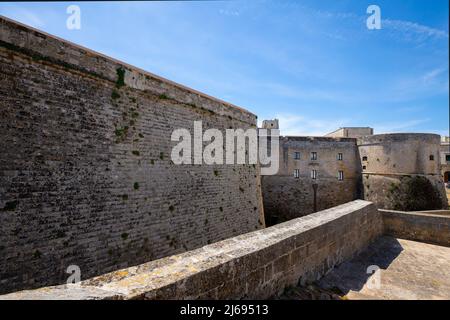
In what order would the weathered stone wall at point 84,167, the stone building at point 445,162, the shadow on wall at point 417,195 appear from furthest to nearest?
the stone building at point 445,162
the shadow on wall at point 417,195
the weathered stone wall at point 84,167

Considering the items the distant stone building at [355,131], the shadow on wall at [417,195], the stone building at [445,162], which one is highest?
the distant stone building at [355,131]

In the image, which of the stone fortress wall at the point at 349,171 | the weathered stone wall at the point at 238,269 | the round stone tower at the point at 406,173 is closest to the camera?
the weathered stone wall at the point at 238,269

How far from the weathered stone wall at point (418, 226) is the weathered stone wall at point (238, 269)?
2.72 metres

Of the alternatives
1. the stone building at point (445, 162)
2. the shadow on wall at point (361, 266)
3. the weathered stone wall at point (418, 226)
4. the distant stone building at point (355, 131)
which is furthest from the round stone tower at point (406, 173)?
the stone building at point (445, 162)

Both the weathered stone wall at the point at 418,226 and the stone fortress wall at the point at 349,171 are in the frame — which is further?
the stone fortress wall at the point at 349,171

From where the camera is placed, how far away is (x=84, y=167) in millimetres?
6270

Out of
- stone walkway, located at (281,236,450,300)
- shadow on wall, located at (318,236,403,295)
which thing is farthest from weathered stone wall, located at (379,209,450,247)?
stone walkway, located at (281,236,450,300)

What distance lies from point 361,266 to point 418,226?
315cm

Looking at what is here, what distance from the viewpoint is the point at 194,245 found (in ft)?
29.2

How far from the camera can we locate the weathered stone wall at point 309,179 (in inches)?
866

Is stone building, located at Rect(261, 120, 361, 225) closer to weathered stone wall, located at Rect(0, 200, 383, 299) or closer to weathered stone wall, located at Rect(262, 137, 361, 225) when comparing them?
weathered stone wall, located at Rect(262, 137, 361, 225)

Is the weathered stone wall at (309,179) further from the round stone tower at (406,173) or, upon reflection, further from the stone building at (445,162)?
the stone building at (445,162)

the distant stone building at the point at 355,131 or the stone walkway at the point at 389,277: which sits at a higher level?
the distant stone building at the point at 355,131

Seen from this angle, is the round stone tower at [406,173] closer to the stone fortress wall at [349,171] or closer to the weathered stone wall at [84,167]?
the stone fortress wall at [349,171]
